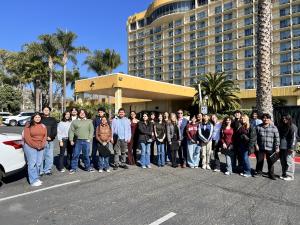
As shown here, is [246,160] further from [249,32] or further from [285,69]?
[249,32]

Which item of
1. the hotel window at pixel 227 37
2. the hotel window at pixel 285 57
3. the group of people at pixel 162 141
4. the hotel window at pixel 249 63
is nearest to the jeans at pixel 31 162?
the group of people at pixel 162 141

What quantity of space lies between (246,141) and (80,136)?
436cm

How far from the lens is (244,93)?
4712cm

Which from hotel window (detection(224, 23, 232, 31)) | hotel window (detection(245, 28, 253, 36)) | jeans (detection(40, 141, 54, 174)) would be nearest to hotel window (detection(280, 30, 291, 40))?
hotel window (detection(245, 28, 253, 36))

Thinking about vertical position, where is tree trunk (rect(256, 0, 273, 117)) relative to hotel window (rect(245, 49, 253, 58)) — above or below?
below

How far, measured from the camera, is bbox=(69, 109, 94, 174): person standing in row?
774cm

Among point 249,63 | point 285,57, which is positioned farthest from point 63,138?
point 249,63

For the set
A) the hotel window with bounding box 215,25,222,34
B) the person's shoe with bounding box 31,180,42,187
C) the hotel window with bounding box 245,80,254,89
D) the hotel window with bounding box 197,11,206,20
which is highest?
the hotel window with bounding box 197,11,206,20

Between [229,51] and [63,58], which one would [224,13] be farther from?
[63,58]

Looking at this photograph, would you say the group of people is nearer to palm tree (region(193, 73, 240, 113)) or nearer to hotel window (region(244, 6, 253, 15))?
palm tree (region(193, 73, 240, 113))

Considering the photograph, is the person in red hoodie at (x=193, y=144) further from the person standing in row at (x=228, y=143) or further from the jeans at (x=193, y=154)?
the person standing in row at (x=228, y=143)

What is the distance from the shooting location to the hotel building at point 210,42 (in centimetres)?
5478

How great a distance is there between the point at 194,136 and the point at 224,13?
60644 mm

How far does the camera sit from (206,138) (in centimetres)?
850
